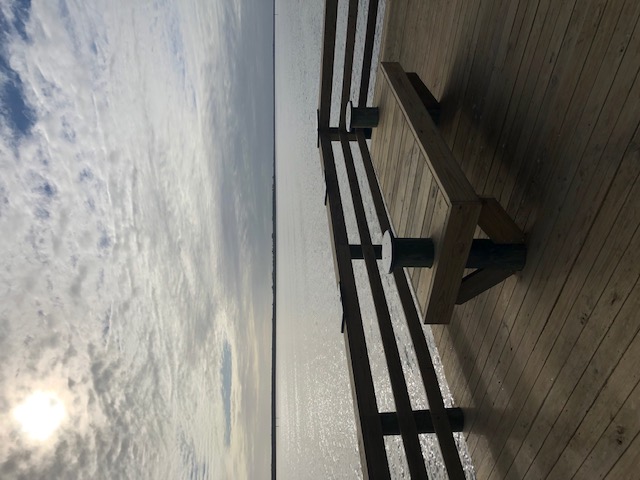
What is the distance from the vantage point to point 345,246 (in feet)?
5.70

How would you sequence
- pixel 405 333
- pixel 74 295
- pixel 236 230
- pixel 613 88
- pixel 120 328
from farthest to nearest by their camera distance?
pixel 236 230 < pixel 405 333 < pixel 120 328 < pixel 74 295 < pixel 613 88

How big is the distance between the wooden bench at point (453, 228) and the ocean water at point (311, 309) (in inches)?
20.0

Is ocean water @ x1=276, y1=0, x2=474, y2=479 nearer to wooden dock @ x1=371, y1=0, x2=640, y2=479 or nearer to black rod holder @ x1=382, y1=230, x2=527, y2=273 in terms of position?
wooden dock @ x1=371, y1=0, x2=640, y2=479

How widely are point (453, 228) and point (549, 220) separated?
247 millimetres

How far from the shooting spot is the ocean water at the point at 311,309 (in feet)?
8.69

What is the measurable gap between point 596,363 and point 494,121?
68 cm

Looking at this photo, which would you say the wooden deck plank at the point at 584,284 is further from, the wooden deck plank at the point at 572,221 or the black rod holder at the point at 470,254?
the black rod holder at the point at 470,254

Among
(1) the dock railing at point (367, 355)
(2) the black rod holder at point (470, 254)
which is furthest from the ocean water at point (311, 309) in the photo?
(2) the black rod holder at point (470, 254)

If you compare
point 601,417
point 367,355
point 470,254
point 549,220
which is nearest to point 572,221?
point 549,220

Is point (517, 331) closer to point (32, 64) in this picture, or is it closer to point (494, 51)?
point (494, 51)

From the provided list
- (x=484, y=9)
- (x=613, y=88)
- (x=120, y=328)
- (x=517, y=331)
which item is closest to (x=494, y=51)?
(x=484, y=9)

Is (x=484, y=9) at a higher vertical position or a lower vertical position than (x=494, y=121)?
higher

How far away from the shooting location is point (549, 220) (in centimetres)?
109

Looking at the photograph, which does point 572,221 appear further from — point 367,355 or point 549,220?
point 367,355
